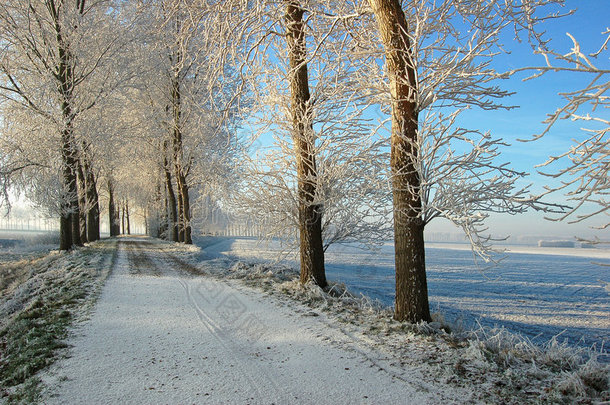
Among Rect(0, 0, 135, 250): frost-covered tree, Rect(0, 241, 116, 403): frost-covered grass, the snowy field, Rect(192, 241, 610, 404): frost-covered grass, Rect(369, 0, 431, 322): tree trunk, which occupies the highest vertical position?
Rect(0, 0, 135, 250): frost-covered tree

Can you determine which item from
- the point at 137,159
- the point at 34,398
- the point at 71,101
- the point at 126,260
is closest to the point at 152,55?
the point at 71,101

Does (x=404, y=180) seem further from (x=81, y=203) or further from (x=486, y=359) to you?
(x=81, y=203)

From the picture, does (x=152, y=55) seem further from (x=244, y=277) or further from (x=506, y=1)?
(x=506, y=1)

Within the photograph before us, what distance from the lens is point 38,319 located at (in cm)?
586

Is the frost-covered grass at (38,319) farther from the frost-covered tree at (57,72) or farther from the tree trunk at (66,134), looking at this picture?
the frost-covered tree at (57,72)

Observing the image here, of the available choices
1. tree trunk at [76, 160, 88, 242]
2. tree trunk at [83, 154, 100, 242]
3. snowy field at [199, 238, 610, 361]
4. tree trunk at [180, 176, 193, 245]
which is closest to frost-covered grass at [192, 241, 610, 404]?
snowy field at [199, 238, 610, 361]

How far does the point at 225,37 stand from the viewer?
727 centimetres

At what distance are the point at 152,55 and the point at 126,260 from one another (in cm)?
987

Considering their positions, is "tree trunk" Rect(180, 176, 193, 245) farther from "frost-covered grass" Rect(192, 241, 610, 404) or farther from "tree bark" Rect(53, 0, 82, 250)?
"frost-covered grass" Rect(192, 241, 610, 404)

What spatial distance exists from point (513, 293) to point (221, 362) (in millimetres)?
13417

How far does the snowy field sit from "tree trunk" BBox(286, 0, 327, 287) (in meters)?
1.52

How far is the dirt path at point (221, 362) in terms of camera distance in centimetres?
340

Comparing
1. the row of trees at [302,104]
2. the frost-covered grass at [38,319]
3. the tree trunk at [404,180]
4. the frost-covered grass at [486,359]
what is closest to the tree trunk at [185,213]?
the row of trees at [302,104]

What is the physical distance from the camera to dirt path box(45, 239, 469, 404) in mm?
3398
